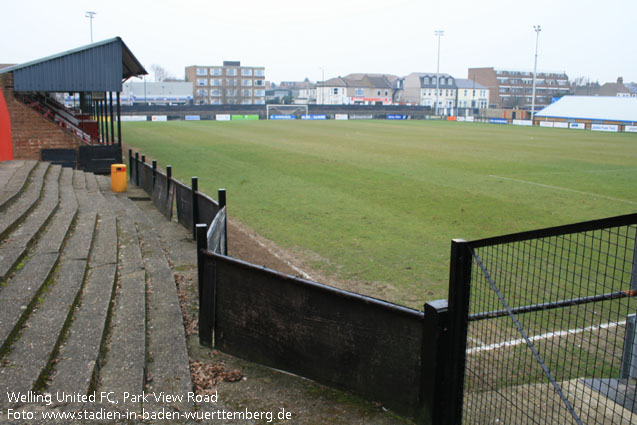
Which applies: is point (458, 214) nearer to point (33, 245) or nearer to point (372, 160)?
point (33, 245)

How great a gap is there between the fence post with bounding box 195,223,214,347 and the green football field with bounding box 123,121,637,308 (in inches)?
121

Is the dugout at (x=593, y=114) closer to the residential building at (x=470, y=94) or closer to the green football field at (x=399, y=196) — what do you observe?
the green football field at (x=399, y=196)

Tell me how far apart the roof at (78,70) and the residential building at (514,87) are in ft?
463

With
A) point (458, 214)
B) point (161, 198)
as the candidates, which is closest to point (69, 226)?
point (161, 198)

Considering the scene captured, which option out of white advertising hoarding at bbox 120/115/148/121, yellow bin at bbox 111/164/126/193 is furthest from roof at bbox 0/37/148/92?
white advertising hoarding at bbox 120/115/148/121

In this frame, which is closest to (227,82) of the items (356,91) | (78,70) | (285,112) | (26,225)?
(356,91)

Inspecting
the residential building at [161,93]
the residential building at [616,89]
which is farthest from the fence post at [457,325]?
the residential building at [616,89]

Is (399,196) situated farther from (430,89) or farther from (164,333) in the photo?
(430,89)

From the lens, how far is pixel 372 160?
26547 mm

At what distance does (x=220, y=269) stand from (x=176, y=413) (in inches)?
59.3

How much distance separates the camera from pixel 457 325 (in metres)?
3.99

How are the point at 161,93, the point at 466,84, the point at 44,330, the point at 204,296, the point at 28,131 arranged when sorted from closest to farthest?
the point at 44,330 < the point at 204,296 < the point at 28,131 < the point at 161,93 < the point at 466,84

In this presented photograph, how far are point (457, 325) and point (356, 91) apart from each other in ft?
454

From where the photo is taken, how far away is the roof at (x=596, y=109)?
5822 centimetres
